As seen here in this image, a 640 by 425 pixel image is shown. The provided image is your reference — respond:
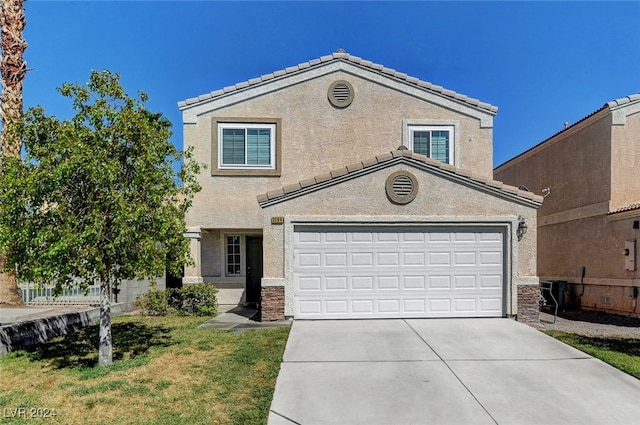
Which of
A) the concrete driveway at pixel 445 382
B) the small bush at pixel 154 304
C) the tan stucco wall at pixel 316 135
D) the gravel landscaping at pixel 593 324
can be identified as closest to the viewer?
the concrete driveway at pixel 445 382

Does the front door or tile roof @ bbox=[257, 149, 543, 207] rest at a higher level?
tile roof @ bbox=[257, 149, 543, 207]

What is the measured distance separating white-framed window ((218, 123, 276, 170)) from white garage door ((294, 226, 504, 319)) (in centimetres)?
368

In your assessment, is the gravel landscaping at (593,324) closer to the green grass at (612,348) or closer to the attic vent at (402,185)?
the green grass at (612,348)

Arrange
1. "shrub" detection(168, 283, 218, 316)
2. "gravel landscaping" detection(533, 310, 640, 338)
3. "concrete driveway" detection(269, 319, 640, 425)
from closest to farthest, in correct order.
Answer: "concrete driveway" detection(269, 319, 640, 425) → "gravel landscaping" detection(533, 310, 640, 338) → "shrub" detection(168, 283, 218, 316)

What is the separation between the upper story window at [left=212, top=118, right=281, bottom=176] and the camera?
1315 cm

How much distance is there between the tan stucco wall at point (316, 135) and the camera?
515 inches

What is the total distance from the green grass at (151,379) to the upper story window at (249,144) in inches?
227

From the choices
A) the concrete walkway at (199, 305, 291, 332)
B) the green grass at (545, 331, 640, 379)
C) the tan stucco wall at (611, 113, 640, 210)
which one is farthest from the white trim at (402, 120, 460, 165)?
the concrete walkway at (199, 305, 291, 332)

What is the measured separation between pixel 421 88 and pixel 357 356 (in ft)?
31.3

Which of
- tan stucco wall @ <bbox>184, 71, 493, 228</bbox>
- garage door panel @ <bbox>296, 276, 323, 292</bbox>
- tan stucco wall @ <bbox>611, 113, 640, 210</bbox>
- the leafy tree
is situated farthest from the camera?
tan stucco wall @ <bbox>184, 71, 493, 228</bbox>

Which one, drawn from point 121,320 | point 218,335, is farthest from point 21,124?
point 121,320

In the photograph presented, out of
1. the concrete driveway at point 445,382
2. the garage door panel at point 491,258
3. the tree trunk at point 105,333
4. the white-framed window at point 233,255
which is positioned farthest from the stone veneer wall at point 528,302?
the tree trunk at point 105,333

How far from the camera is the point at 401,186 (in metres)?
10.6

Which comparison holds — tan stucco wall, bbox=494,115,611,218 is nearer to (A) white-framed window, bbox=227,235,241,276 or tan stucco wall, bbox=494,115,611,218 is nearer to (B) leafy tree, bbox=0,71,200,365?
(A) white-framed window, bbox=227,235,241,276
